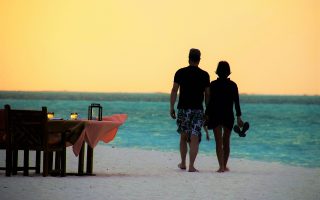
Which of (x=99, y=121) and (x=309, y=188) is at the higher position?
(x=99, y=121)

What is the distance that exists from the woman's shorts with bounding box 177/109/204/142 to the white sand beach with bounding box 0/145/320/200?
23.8 inches

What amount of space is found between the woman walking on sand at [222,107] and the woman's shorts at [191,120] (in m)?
0.26

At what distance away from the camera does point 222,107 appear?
13.1 metres

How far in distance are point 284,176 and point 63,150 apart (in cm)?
320

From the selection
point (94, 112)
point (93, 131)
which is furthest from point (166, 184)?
point (94, 112)

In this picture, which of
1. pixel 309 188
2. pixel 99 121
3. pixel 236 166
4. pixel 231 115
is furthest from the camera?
pixel 236 166

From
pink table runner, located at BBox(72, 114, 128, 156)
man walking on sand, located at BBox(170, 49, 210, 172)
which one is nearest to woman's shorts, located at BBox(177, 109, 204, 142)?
man walking on sand, located at BBox(170, 49, 210, 172)

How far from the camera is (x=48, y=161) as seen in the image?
12.2 meters

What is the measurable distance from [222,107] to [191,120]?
0.57 meters

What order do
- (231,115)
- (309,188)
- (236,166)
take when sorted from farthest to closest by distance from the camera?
(236,166) < (231,115) < (309,188)

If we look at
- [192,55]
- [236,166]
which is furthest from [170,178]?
[236,166]

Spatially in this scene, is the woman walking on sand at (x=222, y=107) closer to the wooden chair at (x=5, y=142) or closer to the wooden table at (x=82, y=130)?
the wooden table at (x=82, y=130)

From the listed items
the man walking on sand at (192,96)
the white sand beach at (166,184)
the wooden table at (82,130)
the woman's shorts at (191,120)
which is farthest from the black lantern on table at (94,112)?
the woman's shorts at (191,120)

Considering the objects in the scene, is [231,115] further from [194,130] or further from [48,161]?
[48,161]
